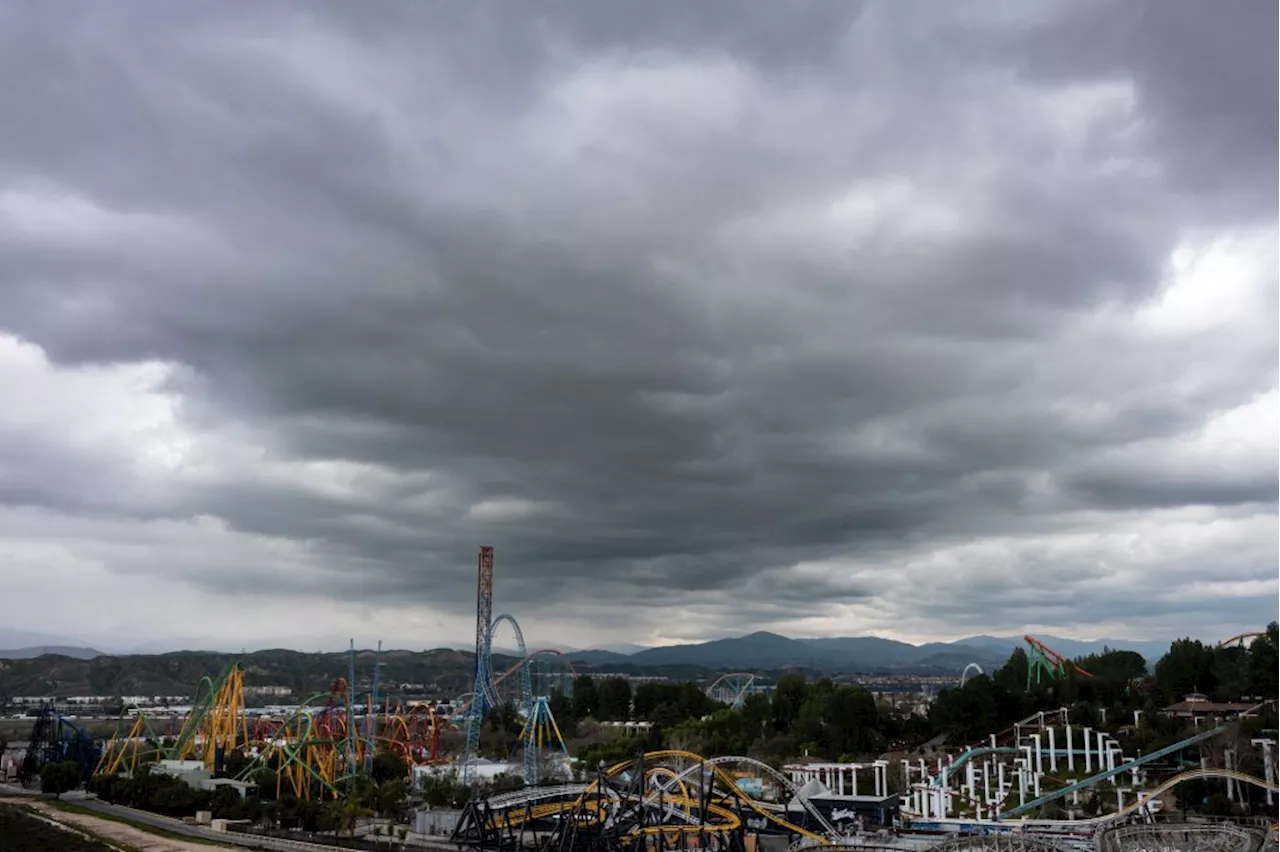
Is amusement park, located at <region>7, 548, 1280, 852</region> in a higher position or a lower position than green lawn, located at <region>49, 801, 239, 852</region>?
higher

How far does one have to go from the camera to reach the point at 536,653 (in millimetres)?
152625

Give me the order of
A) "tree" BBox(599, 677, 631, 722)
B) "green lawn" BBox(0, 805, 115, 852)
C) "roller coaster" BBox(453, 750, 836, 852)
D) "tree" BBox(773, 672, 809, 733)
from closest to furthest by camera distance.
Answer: "roller coaster" BBox(453, 750, 836, 852) < "green lawn" BBox(0, 805, 115, 852) < "tree" BBox(773, 672, 809, 733) < "tree" BBox(599, 677, 631, 722)

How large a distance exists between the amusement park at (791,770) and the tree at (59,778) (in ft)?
0.68

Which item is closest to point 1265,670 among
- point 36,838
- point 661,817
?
point 661,817

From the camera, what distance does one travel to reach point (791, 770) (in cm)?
8412

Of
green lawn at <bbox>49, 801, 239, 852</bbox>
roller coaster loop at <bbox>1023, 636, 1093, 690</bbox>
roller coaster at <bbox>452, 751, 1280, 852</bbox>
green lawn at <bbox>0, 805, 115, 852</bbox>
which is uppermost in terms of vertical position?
roller coaster loop at <bbox>1023, 636, 1093, 690</bbox>

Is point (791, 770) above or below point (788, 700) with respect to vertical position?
below

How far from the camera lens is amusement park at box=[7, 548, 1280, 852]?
60.4 metres

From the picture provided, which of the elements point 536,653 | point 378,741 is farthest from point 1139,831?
point 536,653

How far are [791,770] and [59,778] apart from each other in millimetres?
67330

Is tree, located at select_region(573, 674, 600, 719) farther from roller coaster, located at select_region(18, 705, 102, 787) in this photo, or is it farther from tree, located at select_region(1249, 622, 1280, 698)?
tree, located at select_region(1249, 622, 1280, 698)

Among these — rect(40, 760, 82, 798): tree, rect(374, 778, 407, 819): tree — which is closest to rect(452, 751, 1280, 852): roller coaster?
rect(374, 778, 407, 819): tree

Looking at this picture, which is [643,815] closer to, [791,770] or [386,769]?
[791,770]

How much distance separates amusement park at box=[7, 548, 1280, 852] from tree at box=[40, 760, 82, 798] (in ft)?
0.68
